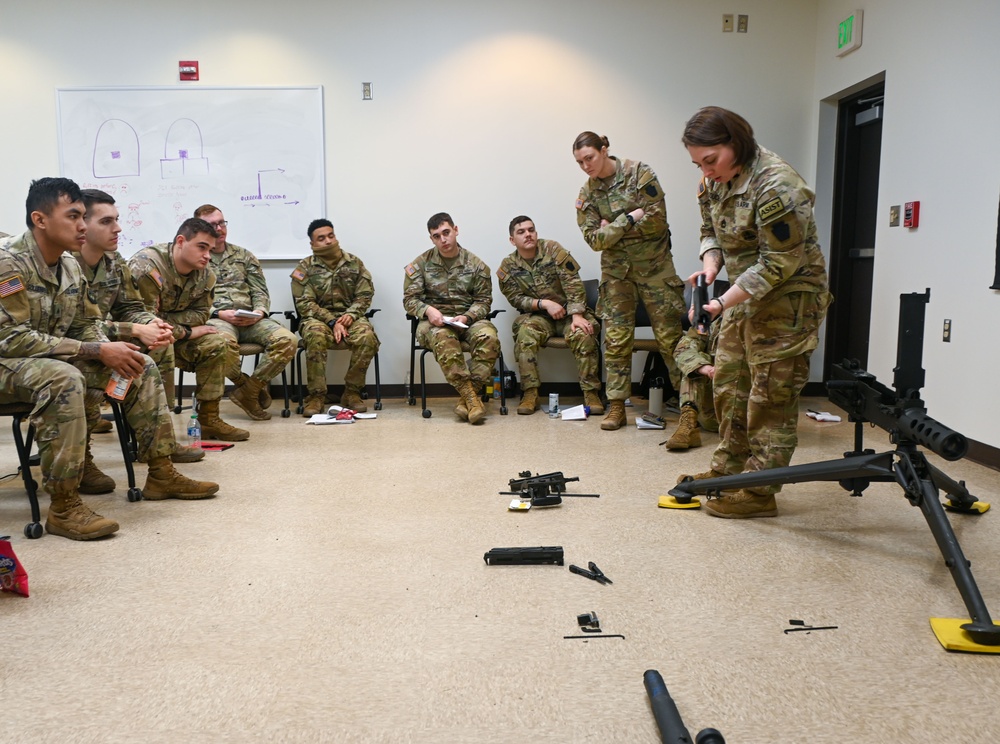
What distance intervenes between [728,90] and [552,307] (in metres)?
2.13

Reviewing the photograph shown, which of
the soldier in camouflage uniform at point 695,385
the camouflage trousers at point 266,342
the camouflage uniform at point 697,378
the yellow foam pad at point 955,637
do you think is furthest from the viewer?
the camouflage trousers at point 266,342

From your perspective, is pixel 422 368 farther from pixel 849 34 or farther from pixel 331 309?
pixel 849 34

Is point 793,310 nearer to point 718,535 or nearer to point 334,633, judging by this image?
point 718,535

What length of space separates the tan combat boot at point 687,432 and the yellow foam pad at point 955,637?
2.15 metres

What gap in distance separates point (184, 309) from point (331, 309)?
1.39m

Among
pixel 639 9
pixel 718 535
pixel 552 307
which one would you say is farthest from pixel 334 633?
pixel 639 9

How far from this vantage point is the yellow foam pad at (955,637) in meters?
2.05

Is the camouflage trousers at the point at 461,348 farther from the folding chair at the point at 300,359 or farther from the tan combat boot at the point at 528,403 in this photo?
the folding chair at the point at 300,359

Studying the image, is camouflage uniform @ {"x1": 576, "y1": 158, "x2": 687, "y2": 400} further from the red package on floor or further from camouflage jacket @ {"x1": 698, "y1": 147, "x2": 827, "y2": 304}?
the red package on floor

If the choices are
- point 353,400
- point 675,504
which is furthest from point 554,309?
point 675,504

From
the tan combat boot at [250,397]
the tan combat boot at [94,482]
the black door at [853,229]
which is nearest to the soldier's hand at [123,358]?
the tan combat boot at [94,482]

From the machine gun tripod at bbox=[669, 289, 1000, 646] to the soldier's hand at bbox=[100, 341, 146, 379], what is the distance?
228 centimetres

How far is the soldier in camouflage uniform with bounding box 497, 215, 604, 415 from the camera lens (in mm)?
5535

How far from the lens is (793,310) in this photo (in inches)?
117
